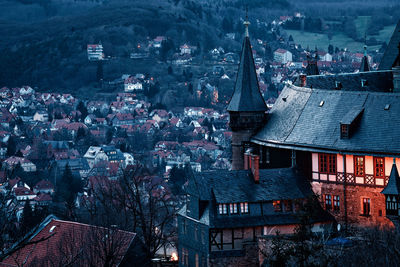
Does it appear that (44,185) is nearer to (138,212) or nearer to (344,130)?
(138,212)

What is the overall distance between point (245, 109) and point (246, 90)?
5.59 feet

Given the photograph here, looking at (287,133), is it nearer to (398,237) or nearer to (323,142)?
(323,142)

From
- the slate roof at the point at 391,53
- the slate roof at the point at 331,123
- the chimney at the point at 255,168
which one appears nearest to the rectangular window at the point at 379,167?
the slate roof at the point at 331,123

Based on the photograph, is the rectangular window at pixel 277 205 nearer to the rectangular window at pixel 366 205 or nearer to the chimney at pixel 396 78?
the rectangular window at pixel 366 205

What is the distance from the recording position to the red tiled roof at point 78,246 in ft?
160

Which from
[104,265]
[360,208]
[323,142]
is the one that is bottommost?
[104,265]

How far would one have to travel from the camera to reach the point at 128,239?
173 feet

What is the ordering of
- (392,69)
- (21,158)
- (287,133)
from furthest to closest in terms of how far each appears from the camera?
1. (21,158)
2. (392,69)
3. (287,133)

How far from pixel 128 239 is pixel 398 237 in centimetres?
1616

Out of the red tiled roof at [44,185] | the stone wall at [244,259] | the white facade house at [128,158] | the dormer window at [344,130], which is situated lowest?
the stone wall at [244,259]

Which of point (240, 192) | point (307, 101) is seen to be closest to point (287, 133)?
point (307, 101)

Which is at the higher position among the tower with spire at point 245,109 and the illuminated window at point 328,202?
the tower with spire at point 245,109

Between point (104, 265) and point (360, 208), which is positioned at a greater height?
point (360, 208)

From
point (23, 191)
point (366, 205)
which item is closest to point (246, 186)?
point (366, 205)
